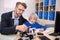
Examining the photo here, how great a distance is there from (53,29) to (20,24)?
1.52 ft

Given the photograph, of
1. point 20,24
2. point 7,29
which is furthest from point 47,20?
point 7,29

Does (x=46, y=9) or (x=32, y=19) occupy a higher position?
(x=46, y=9)

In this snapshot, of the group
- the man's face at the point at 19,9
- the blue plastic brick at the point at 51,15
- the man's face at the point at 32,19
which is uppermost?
the man's face at the point at 19,9

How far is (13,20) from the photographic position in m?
2.08

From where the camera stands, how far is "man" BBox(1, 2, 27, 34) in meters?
2.06

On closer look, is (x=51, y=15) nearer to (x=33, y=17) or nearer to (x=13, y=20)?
(x=33, y=17)

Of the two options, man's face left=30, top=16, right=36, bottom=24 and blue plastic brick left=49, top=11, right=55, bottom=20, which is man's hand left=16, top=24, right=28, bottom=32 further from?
blue plastic brick left=49, top=11, right=55, bottom=20

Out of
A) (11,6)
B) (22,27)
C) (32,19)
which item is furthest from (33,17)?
(11,6)

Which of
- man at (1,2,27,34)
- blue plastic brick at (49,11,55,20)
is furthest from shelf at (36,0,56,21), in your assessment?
man at (1,2,27,34)

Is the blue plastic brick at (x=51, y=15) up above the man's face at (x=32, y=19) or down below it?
above

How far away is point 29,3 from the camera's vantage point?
2078mm

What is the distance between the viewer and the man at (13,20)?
6.76ft

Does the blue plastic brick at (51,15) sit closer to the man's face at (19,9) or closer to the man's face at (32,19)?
the man's face at (32,19)

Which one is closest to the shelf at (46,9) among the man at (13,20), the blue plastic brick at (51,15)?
the blue plastic brick at (51,15)
